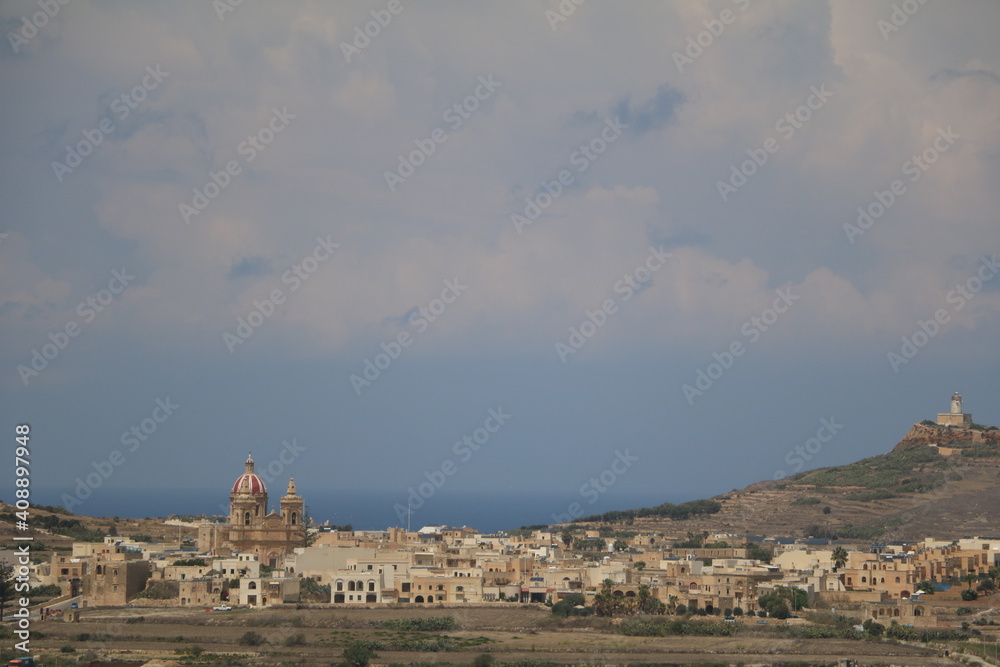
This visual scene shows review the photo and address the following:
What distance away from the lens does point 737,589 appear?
64.0 meters

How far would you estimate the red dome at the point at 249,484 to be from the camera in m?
77.0

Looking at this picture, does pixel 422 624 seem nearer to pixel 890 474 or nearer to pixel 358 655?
pixel 358 655

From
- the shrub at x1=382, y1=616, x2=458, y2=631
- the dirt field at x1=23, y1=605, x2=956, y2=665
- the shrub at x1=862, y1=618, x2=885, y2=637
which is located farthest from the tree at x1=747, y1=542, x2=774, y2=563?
the shrub at x1=382, y1=616, x2=458, y2=631

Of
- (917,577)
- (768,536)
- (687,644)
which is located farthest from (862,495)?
(687,644)

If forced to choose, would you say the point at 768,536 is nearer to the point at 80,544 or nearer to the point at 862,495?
the point at 862,495

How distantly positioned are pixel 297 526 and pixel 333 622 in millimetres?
17401

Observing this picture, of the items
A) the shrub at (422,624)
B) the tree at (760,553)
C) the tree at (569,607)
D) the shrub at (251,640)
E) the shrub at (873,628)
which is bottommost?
the shrub at (873,628)

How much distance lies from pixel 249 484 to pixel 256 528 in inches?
105

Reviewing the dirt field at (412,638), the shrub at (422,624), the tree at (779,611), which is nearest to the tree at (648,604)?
the dirt field at (412,638)

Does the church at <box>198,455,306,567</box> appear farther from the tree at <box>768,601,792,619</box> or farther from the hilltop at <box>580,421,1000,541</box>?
the hilltop at <box>580,421,1000,541</box>

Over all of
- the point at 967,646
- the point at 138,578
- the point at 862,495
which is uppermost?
the point at 862,495

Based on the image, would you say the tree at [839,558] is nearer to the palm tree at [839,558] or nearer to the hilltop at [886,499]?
the palm tree at [839,558]

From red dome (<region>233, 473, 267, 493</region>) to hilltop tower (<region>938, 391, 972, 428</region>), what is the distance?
7915 centimetres

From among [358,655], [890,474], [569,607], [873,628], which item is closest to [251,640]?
[358,655]
